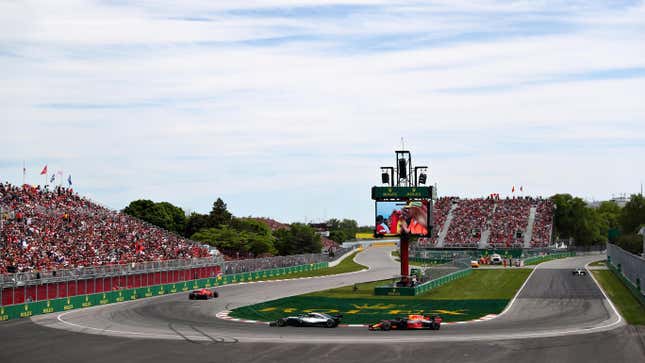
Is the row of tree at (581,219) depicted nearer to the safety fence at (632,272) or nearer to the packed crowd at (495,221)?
the packed crowd at (495,221)

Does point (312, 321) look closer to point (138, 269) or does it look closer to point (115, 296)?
point (115, 296)

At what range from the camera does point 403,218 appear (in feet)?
226

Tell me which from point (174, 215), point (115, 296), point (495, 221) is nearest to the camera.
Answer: point (115, 296)

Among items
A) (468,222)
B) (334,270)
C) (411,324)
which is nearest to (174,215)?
(334,270)

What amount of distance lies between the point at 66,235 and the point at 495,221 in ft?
313

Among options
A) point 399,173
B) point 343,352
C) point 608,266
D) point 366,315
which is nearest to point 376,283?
point 399,173

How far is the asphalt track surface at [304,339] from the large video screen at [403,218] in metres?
13.6

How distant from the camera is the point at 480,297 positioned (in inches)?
2576

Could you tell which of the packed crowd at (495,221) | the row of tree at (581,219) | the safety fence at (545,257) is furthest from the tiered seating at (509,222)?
the row of tree at (581,219)

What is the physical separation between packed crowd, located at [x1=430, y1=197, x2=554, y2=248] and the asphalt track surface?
8501cm

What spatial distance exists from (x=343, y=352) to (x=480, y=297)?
3214 centimetres

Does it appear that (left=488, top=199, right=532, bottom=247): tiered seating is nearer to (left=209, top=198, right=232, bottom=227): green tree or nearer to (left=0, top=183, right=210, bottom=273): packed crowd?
(left=209, top=198, right=232, bottom=227): green tree

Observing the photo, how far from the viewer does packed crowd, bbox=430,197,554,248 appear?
142 m

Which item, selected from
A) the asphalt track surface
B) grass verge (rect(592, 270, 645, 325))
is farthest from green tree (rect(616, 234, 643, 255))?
the asphalt track surface
